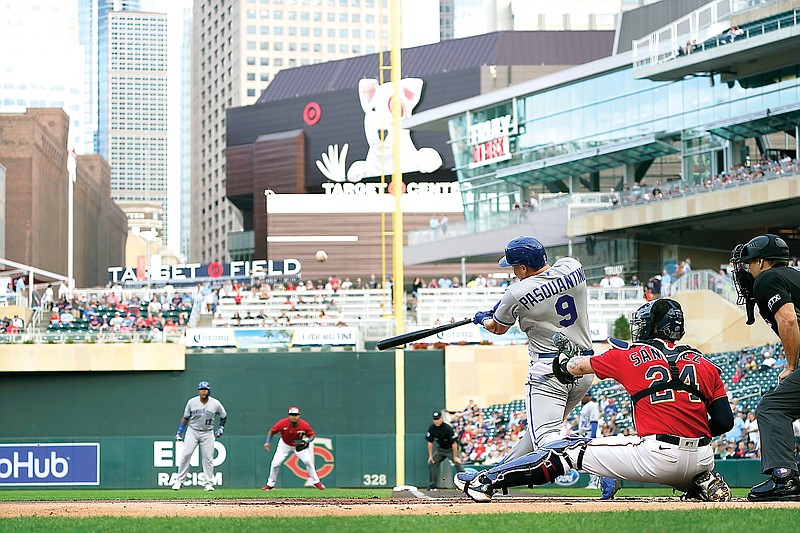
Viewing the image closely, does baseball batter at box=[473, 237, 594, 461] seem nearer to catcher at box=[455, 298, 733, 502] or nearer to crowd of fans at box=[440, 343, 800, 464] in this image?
catcher at box=[455, 298, 733, 502]

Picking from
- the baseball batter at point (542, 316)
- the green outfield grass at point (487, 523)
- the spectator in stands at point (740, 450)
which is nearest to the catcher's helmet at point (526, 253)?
the baseball batter at point (542, 316)

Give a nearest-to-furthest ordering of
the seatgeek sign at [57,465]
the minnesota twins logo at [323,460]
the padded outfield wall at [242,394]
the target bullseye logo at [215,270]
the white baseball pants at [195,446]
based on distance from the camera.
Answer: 1. the white baseball pants at [195,446]
2. the seatgeek sign at [57,465]
3. the minnesota twins logo at [323,460]
4. the padded outfield wall at [242,394]
5. the target bullseye logo at [215,270]

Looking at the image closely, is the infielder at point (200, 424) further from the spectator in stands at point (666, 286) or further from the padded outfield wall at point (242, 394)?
the spectator in stands at point (666, 286)

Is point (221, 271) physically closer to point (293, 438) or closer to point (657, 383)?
point (293, 438)

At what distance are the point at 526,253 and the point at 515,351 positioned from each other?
2200cm

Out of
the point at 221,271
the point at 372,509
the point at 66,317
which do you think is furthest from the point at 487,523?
the point at 221,271

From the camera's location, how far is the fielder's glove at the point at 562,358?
8.43 meters

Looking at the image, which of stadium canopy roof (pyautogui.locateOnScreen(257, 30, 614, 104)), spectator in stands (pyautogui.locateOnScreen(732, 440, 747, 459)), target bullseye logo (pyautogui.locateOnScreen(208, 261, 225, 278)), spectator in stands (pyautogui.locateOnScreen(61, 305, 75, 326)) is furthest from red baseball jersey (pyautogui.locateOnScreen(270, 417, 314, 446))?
stadium canopy roof (pyautogui.locateOnScreen(257, 30, 614, 104))

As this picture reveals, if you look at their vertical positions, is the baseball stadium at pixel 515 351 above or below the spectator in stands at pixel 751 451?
above

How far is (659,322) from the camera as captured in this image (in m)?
8.35

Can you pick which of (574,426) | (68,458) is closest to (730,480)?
(574,426)

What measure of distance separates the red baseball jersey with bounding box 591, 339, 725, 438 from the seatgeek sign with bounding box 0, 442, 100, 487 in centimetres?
2046

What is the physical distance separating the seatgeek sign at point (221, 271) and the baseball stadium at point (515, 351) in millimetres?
8847

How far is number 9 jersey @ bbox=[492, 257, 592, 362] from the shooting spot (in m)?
9.19
